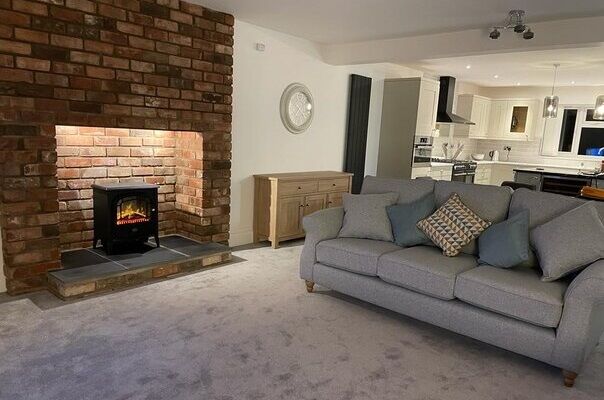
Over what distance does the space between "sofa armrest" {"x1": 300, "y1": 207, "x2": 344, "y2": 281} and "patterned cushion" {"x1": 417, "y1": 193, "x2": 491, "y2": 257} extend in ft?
2.31

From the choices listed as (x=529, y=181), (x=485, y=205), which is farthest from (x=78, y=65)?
(x=529, y=181)

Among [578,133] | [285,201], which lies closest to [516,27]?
[285,201]

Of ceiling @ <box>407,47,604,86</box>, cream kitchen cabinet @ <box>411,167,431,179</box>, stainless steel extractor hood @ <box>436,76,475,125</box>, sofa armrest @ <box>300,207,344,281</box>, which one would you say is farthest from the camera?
stainless steel extractor hood @ <box>436,76,475,125</box>

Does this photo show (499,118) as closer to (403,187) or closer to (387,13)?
(387,13)

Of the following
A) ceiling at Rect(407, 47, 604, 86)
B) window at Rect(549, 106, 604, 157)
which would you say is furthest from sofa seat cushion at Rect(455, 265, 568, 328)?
window at Rect(549, 106, 604, 157)

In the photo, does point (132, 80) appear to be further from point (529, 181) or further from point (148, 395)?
point (529, 181)

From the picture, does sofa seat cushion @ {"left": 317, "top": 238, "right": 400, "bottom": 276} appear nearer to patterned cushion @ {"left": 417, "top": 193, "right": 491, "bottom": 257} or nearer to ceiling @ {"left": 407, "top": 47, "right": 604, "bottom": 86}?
patterned cushion @ {"left": 417, "top": 193, "right": 491, "bottom": 257}

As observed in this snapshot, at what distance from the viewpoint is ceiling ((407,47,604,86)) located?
5363 mm

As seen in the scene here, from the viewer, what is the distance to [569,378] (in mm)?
2340

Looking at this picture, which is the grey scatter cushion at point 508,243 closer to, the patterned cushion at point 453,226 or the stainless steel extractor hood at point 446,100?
the patterned cushion at point 453,226

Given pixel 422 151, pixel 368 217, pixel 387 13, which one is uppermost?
pixel 387 13

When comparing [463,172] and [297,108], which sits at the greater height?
[297,108]

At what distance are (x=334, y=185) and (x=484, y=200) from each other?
226 centimetres

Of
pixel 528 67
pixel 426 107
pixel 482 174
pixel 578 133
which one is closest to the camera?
pixel 528 67
